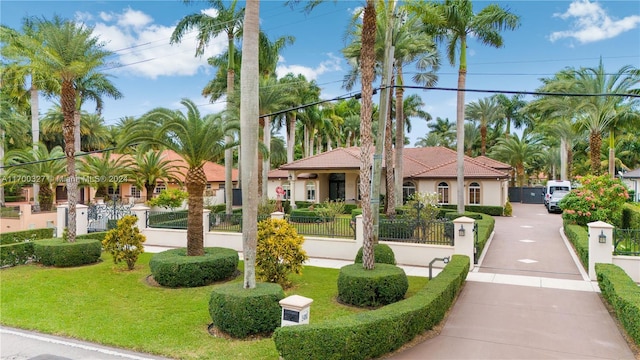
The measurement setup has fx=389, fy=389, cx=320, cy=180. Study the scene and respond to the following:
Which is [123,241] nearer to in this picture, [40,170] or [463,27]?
[40,170]

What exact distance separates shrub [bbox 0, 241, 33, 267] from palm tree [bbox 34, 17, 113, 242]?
176 cm

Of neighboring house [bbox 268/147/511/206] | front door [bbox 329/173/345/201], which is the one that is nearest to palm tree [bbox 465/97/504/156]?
neighboring house [bbox 268/147/511/206]

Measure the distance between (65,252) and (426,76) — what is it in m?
22.6

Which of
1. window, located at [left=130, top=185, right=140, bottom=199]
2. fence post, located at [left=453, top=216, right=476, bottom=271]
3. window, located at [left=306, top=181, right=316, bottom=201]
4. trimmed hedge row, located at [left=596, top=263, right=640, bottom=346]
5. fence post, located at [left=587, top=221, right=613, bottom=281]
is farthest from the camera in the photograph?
window, located at [left=130, top=185, right=140, bottom=199]

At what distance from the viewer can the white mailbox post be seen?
21.5 feet

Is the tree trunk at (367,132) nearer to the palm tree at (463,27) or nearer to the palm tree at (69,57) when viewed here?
the palm tree at (69,57)

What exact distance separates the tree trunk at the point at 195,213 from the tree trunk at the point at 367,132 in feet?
18.1

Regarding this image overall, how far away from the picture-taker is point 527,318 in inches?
336

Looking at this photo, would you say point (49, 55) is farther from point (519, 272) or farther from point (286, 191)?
point (286, 191)

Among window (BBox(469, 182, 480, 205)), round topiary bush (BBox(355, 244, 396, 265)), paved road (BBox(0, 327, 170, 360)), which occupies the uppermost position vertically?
window (BBox(469, 182, 480, 205))

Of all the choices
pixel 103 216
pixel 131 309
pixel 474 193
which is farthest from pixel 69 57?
pixel 474 193

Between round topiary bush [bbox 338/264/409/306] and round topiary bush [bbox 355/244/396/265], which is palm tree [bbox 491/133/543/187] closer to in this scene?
round topiary bush [bbox 355/244/396/265]

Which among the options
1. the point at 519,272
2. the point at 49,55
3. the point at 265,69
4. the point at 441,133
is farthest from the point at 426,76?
the point at 441,133

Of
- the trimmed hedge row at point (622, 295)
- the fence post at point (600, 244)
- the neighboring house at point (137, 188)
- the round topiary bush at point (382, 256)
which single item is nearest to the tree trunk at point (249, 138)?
the round topiary bush at point (382, 256)
